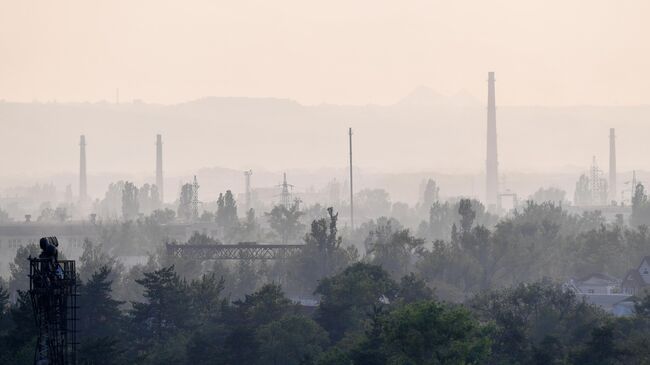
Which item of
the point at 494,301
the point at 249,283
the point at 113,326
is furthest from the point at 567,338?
the point at 249,283

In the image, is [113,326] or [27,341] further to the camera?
[113,326]

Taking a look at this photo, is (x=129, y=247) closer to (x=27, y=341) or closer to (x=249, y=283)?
(x=249, y=283)

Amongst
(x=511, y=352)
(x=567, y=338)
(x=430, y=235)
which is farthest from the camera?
(x=430, y=235)

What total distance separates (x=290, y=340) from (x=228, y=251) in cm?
5196

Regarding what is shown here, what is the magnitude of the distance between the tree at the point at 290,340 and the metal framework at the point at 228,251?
4680 cm

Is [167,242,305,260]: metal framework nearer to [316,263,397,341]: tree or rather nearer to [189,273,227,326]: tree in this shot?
[189,273,227,326]: tree

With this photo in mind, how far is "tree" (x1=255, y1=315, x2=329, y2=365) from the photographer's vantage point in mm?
74250

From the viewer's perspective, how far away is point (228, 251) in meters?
127

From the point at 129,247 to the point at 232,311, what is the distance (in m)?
79.8

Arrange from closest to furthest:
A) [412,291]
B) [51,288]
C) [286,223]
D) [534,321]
Result: [51,288]
[534,321]
[412,291]
[286,223]

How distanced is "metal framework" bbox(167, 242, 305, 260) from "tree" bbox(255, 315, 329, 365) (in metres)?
46.8

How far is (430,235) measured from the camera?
176 m

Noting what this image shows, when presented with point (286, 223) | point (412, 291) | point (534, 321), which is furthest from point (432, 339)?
point (286, 223)

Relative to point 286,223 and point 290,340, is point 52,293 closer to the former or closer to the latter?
point 290,340
